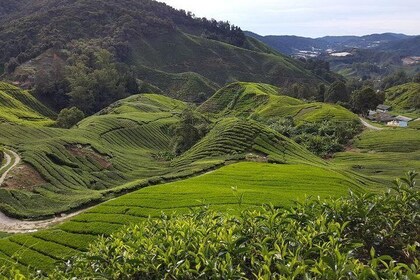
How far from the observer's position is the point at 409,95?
147 metres

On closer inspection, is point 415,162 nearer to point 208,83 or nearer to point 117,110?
point 117,110

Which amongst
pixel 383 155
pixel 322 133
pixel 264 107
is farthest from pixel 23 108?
pixel 383 155

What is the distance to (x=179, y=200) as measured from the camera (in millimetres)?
31516

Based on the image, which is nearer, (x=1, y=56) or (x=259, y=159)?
(x=259, y=159)

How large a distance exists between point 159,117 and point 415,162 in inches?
2478

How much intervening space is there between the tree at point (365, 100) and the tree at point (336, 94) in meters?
13.3

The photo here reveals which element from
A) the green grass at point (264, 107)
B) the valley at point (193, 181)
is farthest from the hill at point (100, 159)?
the green grass at point (264, 107)

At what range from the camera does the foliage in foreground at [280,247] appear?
8391mm

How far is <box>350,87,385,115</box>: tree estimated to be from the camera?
4240 inches

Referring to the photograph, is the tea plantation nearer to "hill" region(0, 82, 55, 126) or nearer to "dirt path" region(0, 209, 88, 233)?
"dirt path" region(0, 209, 88, 233)

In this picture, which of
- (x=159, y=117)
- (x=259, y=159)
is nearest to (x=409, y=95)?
(x=159, y=117)

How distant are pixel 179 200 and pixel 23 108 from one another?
9960 centimetres

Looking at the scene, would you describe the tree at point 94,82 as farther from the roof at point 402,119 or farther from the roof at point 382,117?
the roof at point 402,119

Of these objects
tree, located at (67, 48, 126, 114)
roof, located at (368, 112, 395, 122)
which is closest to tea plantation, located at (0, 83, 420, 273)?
roof, located at (368, 112, 395, 122)
